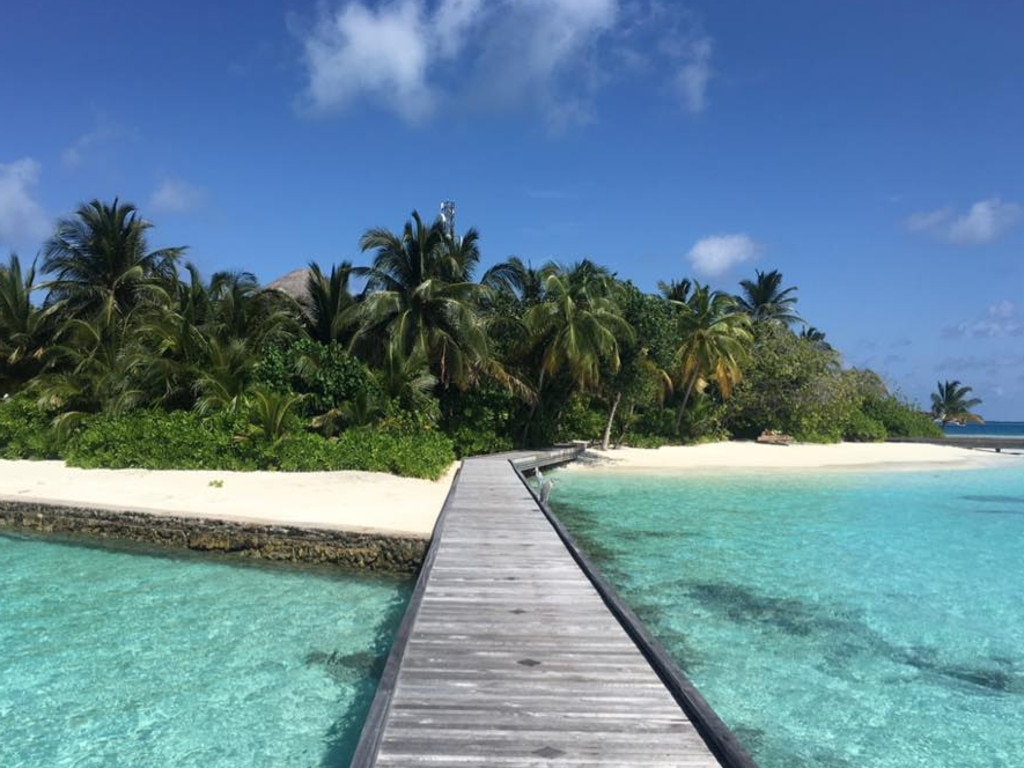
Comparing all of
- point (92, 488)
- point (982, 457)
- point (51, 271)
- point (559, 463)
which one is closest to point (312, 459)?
point (92, 488)

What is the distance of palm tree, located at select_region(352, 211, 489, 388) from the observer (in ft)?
64.8

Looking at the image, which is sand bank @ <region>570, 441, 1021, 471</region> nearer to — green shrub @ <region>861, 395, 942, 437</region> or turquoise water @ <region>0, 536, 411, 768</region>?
green shrub @ <region>861, 395, 942, 437</region>

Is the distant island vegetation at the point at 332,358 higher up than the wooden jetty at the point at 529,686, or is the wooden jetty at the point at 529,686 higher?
the distant island vegetation at the point at 332,358

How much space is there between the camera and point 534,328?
72.5 ft

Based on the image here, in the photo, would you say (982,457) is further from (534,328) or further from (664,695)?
(664,695)

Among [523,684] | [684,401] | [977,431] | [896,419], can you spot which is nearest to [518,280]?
[684,401]

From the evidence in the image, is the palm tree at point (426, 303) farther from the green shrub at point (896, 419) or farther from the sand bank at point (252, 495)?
the green shrub at point (896, 419)

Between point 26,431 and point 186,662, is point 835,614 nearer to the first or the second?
point 186,662

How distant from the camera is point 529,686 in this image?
4383mm

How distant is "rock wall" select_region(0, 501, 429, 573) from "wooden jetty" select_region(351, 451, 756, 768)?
9.33ft

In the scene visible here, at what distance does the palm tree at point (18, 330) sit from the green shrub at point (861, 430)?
36091 millimetres

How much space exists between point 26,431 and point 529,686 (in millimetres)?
18172

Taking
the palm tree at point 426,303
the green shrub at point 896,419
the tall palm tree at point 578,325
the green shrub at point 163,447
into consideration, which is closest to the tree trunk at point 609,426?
the tall palm tree at point 578,325

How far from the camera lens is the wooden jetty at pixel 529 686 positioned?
359 centimetres
